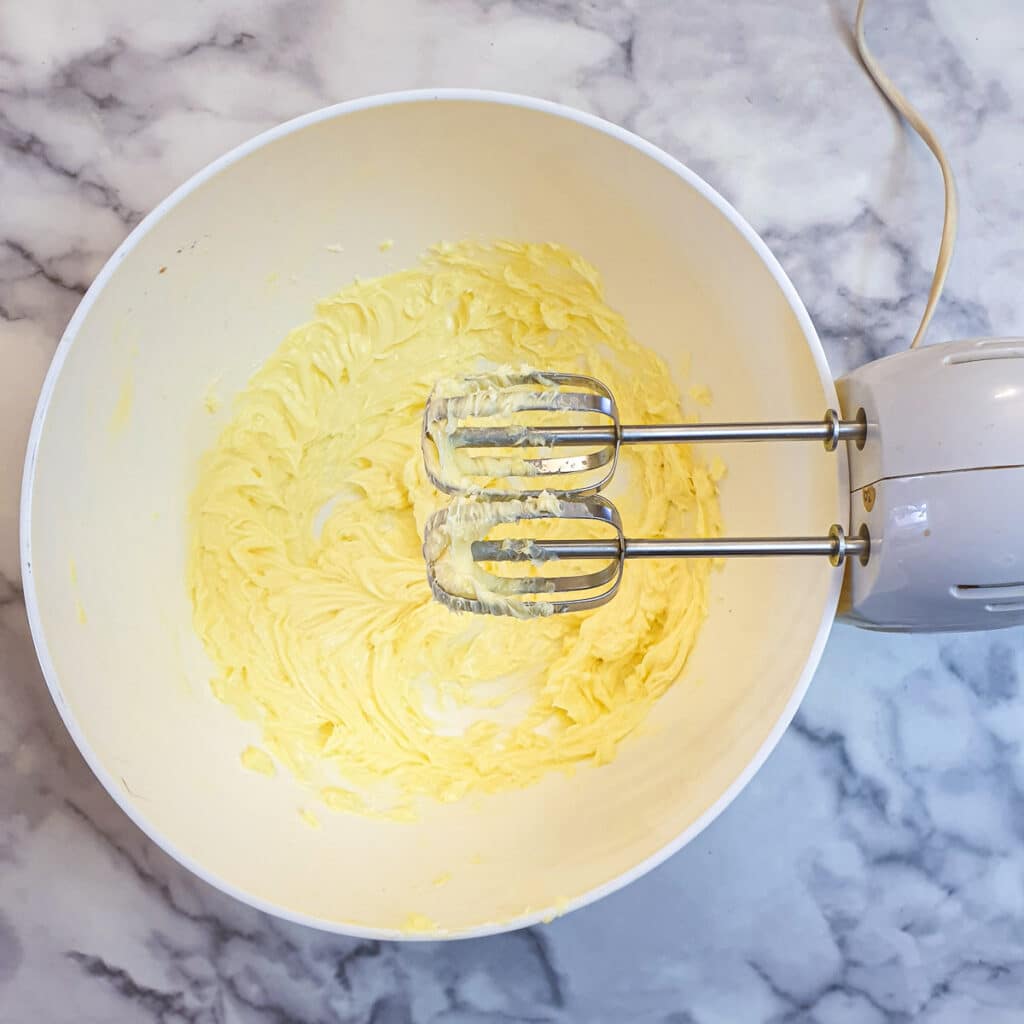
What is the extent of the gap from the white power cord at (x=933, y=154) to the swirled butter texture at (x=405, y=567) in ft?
1.08

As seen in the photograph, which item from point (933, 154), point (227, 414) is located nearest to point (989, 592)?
point (933, 154)

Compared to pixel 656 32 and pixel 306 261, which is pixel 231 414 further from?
pixel 656 32

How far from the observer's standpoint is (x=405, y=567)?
1.13 m

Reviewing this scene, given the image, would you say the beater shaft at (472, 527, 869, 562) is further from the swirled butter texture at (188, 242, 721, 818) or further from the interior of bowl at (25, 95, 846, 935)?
the swirled butter texture at (188, 242, 721, 818)

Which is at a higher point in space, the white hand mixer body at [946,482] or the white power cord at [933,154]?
the white power cord at [933,154]

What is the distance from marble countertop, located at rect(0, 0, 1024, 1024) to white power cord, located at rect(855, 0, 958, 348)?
0.07ft

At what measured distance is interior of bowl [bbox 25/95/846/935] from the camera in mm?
864

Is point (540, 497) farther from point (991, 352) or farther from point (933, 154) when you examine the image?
Result: point (933, 154)

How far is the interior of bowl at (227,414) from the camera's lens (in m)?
0.86

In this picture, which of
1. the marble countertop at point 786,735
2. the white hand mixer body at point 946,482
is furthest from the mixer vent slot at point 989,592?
the marble countertop at point 786,735

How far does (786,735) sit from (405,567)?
21.7 inches

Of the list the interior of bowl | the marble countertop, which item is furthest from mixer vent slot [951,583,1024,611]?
the marble countertop

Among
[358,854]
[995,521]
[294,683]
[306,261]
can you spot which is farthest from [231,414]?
[995,521]

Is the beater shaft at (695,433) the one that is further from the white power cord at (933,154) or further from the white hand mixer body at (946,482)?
the white power cord at (933,154)
